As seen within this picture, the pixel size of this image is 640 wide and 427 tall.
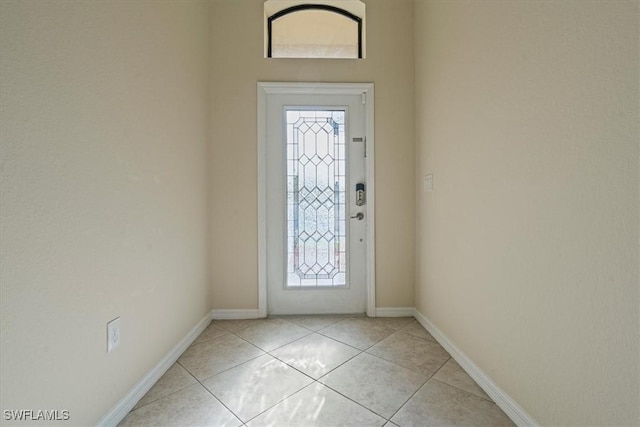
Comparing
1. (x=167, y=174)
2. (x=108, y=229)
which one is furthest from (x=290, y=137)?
(x=108, y=229)

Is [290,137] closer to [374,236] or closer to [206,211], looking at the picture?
[206,211]

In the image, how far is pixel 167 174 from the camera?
166 cm

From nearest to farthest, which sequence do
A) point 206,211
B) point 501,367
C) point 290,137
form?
point 501,367 < point 206,211 < point 290,137

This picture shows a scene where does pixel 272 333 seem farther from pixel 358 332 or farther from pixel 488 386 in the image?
pixel 488 386

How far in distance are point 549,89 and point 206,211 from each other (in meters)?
2.25

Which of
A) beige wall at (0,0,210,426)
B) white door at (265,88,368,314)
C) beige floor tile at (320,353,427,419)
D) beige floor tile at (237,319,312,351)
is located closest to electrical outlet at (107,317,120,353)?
beige wall at (0,0,210,426)

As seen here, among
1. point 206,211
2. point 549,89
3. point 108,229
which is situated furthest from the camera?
point 206,211

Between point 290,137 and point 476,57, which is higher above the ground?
point 476,57

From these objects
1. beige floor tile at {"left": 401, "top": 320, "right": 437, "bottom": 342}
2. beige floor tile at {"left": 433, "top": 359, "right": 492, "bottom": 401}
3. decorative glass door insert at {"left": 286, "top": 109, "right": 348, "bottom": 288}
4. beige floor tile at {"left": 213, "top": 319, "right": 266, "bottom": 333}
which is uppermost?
decorative glass door insert at {"left": 286, "top": 109, "right": 348, "bottom": 288}

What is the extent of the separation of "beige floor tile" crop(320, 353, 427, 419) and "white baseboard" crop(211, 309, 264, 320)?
1.02 metres

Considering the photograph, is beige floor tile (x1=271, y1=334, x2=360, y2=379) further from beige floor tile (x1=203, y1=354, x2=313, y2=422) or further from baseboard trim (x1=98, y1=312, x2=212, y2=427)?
baseboard trim (x1=98, y1=312, x2=212, y2=427)

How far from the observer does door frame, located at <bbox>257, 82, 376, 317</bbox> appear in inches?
93.3

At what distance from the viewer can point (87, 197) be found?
3.58 feet

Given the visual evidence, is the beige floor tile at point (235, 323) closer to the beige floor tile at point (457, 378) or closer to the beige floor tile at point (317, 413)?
the beige floor tile at point (317, 413)
